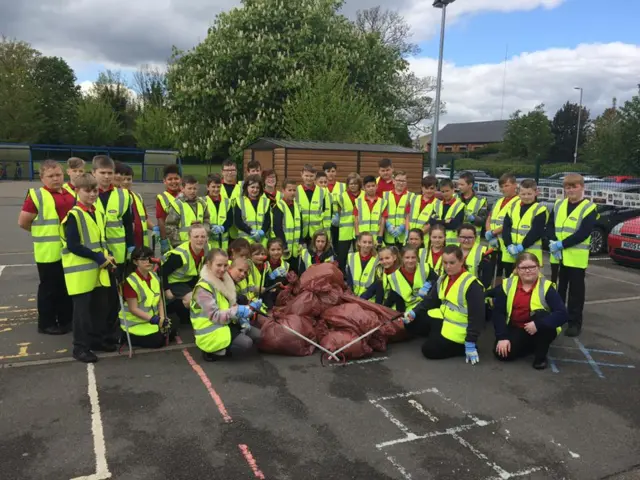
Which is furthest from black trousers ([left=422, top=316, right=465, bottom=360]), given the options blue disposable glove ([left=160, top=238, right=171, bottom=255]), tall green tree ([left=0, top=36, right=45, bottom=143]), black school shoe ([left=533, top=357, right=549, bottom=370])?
tall green tree ([left=0, top=36, right=45, bottom=143])

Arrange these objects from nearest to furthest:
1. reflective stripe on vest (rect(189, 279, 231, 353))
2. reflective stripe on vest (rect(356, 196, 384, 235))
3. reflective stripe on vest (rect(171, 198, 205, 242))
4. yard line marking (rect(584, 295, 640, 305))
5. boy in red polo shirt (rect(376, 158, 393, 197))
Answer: reflective stripe on vest (rect(189, 279, 231, 353)) < reflective stripe on vest (rect(171, 198, 205, 242)) < reflective stripe on vest (rect(356, 196, 384, 235)) < yard line marking (rect(584, 295, 640, 305)) < boy in red polo shirt (rect(376, 158, 393, 197))

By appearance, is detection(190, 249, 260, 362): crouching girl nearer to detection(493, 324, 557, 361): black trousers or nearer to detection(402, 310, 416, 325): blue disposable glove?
detection(402, 310, 416, 325): blue disposable glove

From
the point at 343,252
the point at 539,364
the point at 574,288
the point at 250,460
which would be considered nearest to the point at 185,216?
the point at 343,252

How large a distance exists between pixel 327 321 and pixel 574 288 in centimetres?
319

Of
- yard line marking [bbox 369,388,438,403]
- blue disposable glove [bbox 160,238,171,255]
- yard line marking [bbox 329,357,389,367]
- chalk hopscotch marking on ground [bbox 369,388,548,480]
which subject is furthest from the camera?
blue disposable glove [bbox 160,238,171,255]

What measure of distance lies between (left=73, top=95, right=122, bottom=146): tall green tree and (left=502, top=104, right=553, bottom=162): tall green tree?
38.6 metres

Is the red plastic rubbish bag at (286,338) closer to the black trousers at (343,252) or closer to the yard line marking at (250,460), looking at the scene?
the yard line marking at (250,460)

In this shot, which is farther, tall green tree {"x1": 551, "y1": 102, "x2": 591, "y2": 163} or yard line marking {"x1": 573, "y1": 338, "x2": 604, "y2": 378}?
tall green tree {"x1": 551, "y1": 102, "x2": 591, "y2": 163}

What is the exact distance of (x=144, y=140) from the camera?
149 feet

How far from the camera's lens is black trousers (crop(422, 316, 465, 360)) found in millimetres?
5453

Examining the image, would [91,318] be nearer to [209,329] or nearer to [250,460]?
[209,329]

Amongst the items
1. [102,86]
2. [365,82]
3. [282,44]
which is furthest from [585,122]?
[102,86]

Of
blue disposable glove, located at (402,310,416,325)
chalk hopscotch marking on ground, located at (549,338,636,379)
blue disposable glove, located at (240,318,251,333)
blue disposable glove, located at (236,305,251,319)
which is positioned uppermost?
blue disposable glove, located at (236,305,251,319)

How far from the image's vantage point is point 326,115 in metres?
20.0
